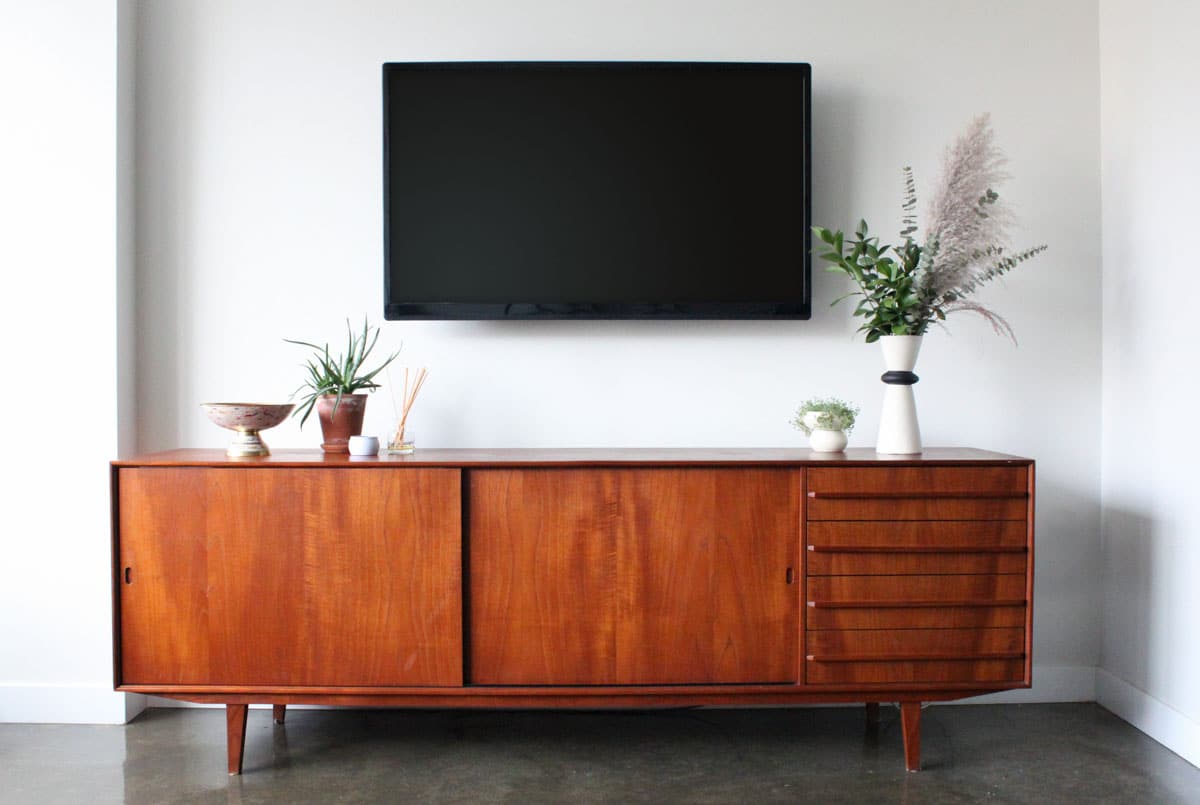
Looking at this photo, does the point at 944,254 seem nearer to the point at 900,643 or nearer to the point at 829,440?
the point at 829,440

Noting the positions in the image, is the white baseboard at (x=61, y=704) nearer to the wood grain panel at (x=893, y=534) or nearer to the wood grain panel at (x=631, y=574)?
the wood grain panel at (x=631, y=574)

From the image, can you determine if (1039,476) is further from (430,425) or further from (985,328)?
(430,425)

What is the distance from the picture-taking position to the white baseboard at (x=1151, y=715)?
7.34 feet

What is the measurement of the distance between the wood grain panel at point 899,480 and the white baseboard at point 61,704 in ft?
6.88

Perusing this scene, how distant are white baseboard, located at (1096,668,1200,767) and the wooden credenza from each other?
0.53 metres

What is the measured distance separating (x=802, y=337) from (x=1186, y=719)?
4.71 ft

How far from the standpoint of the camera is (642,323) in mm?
2658

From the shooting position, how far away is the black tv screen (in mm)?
2531

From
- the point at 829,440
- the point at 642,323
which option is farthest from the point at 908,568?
the point at 642,323

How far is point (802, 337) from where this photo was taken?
8.73 feet

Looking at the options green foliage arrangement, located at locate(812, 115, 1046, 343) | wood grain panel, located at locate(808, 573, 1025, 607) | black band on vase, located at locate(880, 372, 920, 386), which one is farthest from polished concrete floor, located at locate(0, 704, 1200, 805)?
green foliage arrangement, located at locate(812, 115, 1046, 343)

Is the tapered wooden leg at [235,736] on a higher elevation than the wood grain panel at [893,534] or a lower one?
lower

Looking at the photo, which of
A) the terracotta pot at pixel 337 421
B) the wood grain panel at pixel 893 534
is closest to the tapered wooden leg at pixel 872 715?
the wood grain panel at pixel 893 534

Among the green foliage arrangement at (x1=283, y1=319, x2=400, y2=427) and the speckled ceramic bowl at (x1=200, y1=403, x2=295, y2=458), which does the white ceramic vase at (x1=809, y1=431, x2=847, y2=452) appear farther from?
the speckled ceramic bowl at (x1=200, y1=403, x2=295, y2=458)
